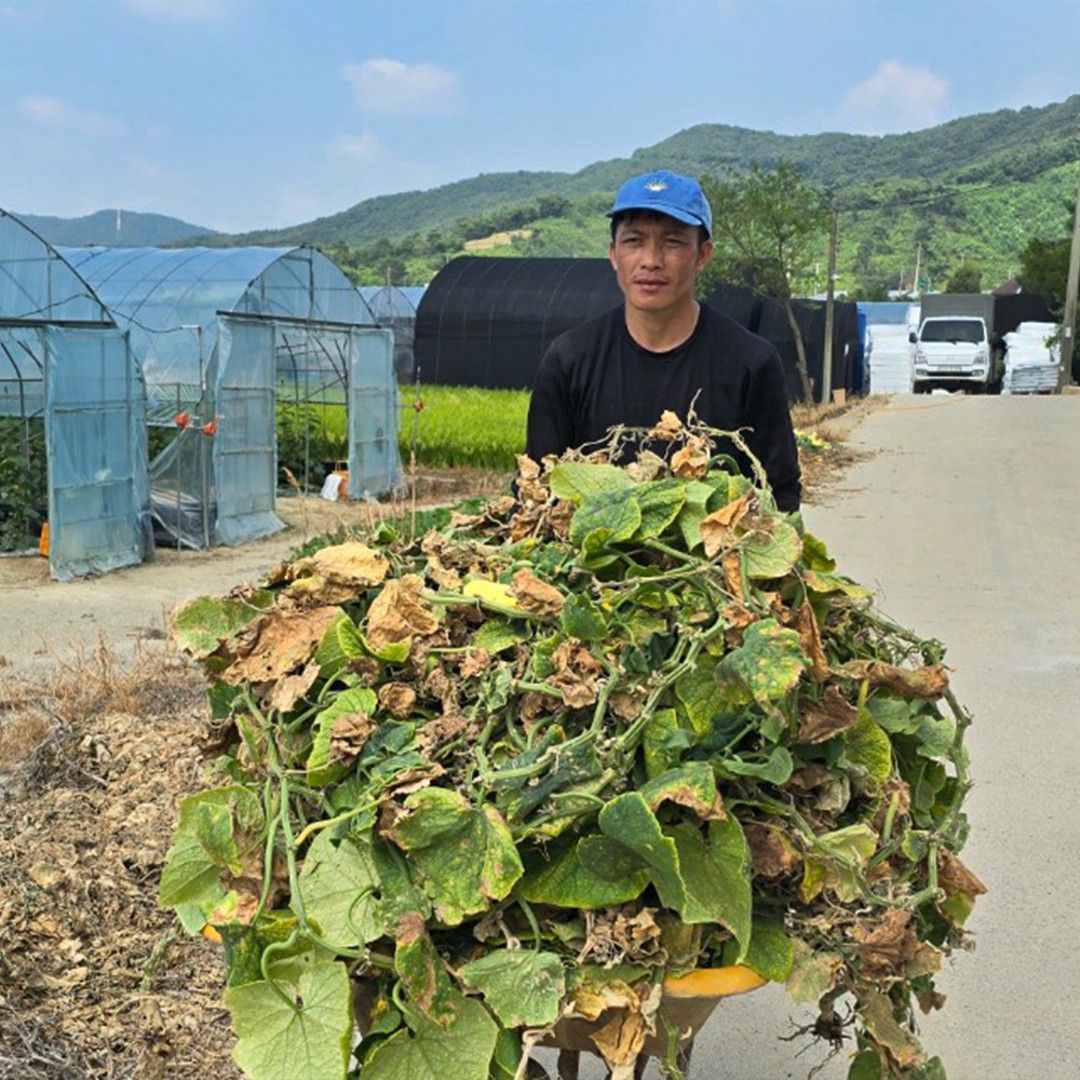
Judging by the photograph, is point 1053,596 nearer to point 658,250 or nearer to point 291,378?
point 658,250

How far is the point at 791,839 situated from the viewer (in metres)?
1.77

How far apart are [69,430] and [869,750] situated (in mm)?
10075

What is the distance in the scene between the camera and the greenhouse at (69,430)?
1067 cm

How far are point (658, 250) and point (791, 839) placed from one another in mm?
1541

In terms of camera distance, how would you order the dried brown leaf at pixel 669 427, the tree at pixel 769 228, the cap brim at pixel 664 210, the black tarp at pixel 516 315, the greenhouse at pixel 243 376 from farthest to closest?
the black tarp at pixel 516 315
the tree at pixel 769 228
the greenhouse at pixel 243 376
the cap brim at pixel 664 210
the dried brown leaf at pixel 669 427

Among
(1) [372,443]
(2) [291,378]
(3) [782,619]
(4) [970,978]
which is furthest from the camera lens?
(2) [291,378]

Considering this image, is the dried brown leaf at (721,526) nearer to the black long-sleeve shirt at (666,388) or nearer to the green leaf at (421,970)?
the green leaf at (421,970)

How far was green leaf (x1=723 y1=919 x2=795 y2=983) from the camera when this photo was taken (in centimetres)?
173

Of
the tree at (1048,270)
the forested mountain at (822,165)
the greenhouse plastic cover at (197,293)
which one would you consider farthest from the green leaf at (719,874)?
the forested mountain at (822,165)

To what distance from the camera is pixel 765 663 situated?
167 centimetres

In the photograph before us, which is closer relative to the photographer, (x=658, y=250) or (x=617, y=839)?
(x=617, y=839)

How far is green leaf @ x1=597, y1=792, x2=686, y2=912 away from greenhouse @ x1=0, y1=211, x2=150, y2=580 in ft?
31.8

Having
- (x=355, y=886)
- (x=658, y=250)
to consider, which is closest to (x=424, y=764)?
(x=355, y=886)

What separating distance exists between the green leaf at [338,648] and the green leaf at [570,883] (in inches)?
16.3
